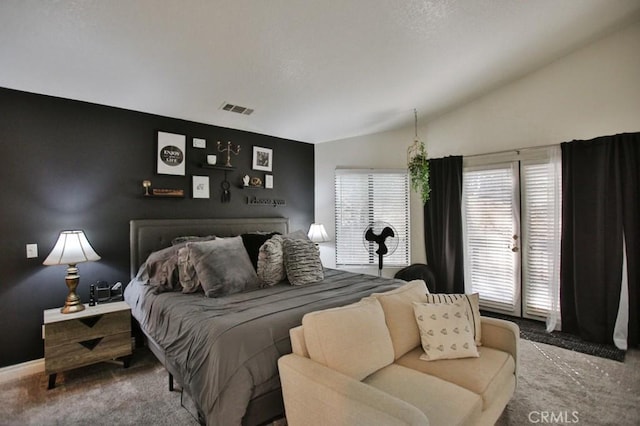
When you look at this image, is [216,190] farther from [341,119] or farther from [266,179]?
[341,119]

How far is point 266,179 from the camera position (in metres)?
4.57

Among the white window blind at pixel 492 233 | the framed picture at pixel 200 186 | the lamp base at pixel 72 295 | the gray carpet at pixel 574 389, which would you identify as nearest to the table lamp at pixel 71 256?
the lamp base at pixel 72 295

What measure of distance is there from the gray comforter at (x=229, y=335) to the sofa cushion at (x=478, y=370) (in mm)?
684

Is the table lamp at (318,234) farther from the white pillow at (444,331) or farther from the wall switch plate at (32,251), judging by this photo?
the wall switch plate at (32,251)

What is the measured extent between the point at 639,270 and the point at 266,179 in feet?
14.2

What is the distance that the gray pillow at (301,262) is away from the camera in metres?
2.93

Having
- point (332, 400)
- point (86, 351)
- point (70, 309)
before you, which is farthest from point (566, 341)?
point (70, 309)

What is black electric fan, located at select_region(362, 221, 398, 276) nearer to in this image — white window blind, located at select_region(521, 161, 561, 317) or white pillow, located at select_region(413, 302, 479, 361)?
white window blind, located at select_region(521, 161, 561, 317)

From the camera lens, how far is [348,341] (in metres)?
1.66

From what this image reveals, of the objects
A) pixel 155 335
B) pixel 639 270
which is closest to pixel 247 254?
pixel 155 335

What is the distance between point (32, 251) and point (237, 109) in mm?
2379

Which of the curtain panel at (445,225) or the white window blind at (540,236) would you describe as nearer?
the white window blind at (540,236)

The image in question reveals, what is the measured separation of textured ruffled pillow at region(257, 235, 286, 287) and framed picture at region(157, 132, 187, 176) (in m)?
1.56

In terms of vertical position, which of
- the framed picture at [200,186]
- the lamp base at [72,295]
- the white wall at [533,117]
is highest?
the white wall at [533,117]
